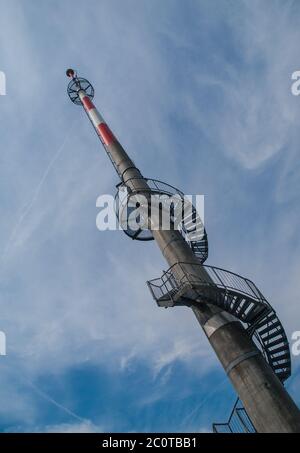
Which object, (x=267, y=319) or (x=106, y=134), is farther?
(x=106, y=134)

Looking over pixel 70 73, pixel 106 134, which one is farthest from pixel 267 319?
pixel 70 73

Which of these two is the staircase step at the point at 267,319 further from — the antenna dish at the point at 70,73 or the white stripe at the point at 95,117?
the antenna dish at the point at 70,73

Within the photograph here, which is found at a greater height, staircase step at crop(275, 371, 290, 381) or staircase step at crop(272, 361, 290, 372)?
staircase step at crop(272, 361, 290, 372)

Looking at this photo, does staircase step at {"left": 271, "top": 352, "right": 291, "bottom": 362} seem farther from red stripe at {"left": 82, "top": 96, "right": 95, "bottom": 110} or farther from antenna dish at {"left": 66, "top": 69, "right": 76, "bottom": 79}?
antenna dish at {"left": 66, "top": 69, "right": 76, "bottom": 79}

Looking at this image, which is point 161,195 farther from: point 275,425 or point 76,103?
point 76,103

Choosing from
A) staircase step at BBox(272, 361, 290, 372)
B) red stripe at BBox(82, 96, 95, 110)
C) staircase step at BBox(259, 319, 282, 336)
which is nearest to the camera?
staircase step at BBox(259, 319, 282, 336)

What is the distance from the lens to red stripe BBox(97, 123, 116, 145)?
24062mm

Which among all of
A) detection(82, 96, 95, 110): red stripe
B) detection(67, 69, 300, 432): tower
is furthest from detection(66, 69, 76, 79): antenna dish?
detection(67, 69, 300, 432): tower

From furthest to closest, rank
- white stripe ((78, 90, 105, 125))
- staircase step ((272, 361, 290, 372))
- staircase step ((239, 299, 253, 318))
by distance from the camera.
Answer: white stripe ((78, 90, 105, 125)) → staircase step ((272, 361, 290, 372)) → staircase step ((239, 299, 253, 318))

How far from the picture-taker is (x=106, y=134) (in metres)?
24.6

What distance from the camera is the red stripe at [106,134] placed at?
78.9ft

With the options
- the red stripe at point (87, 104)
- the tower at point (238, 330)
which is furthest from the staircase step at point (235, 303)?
the red stripe at point (87, 104)

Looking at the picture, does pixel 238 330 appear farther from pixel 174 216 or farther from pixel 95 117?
pixel 95 117
